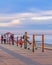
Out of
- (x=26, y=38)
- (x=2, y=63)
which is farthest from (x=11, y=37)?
(x=2, y=63)

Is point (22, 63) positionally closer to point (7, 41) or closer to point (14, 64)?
point (14, 64)

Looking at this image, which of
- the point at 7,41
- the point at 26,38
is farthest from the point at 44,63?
the point at 7,41

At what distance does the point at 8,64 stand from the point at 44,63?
163 cm

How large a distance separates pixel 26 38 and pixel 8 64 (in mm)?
10629

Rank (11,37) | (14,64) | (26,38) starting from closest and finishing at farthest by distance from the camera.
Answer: (14,64), (26,38), (11,37)

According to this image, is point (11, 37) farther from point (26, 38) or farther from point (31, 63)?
point (31, 63)

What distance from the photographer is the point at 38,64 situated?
1157 centimetres

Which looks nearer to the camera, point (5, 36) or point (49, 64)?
point (49, 64)

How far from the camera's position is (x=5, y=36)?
108 ft

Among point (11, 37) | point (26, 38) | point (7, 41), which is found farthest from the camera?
point (7, 41)

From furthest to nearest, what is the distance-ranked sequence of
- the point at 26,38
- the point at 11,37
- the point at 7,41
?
the point at 7,41 < the point at 11,37 < the point at 26,38

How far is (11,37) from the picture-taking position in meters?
28.5

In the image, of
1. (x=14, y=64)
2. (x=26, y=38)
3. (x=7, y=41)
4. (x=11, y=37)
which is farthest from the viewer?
(x=7, y=41)

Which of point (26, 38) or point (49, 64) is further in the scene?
point (26, 38)
